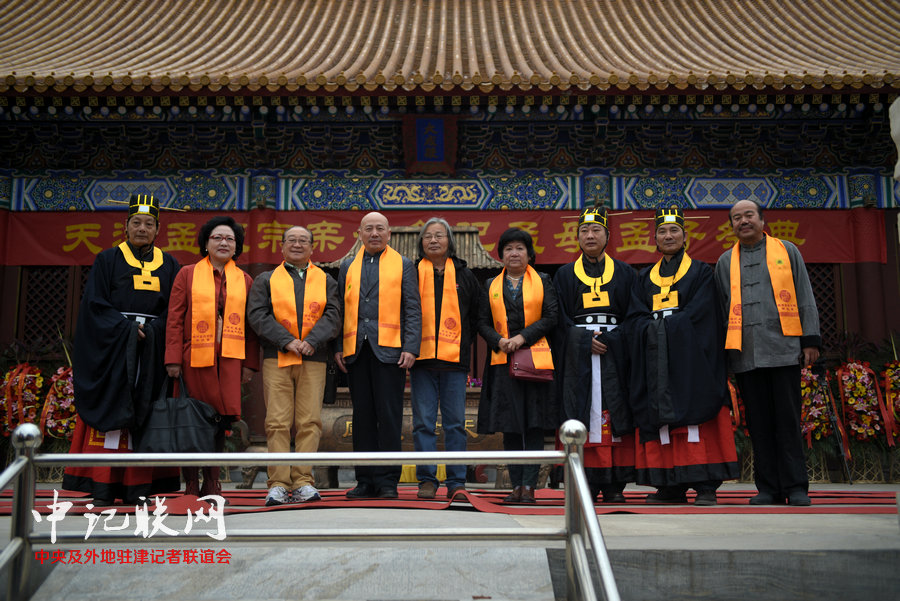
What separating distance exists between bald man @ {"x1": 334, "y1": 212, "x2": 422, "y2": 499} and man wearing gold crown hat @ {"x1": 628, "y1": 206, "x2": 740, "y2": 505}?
1287 millimetres

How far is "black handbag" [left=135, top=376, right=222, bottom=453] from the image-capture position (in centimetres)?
435

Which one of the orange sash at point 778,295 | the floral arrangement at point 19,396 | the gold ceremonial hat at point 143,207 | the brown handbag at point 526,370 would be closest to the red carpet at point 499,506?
the brown handbag at point 526,370

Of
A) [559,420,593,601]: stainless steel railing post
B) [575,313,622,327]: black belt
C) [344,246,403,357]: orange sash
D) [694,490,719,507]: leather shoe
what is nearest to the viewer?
[559,420,593,601]: stainless steel railing post

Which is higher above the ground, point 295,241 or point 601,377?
point 295,241

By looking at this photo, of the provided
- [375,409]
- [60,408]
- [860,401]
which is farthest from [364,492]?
[860,401]

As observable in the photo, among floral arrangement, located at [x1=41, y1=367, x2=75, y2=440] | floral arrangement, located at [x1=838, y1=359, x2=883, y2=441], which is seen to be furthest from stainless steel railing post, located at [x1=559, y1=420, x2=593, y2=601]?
floral arrangement, located at [x1=41, y1=367, x2=75, y2=440]

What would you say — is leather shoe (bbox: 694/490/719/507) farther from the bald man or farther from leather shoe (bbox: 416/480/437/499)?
the bald man

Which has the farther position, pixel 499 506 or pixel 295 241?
pixel 295 241

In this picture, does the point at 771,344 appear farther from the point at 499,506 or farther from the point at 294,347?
the point at 294,347

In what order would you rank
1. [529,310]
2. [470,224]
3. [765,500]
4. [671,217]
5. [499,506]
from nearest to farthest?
1. [499,506]
2. [765,500]
3. [529,310]
4. [671,217]
5. [470,224]

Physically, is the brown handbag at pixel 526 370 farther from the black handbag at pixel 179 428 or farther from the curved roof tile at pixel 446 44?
the curved roof tile at pixel 446 44

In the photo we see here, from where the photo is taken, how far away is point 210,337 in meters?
4.58

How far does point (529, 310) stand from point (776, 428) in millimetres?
1486

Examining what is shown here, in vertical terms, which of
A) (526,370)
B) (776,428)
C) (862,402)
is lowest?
(862,402)
